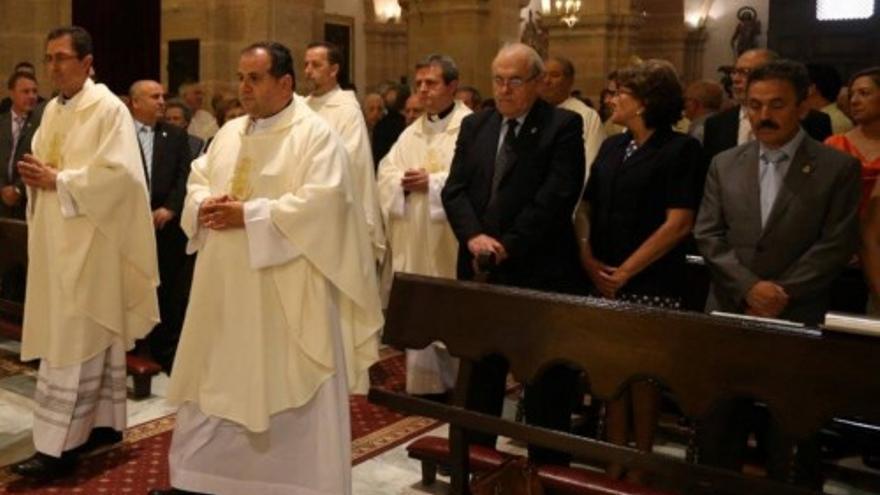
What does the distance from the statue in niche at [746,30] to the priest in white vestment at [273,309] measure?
55.2 ft

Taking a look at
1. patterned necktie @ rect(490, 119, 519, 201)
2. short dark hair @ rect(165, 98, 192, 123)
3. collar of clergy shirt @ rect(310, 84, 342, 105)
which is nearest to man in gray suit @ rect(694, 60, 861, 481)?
patterned necktie @ rect(490, 119, 519, 201)

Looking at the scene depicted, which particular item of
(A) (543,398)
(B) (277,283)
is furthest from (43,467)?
(A) (543,398)

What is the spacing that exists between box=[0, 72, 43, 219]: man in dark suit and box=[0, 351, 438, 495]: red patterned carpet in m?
2.42

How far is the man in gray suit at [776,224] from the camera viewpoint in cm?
382

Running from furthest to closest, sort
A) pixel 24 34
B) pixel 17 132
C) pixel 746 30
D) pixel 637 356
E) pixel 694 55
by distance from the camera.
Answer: pixel 694 55, pixel 746 30, pixel 24 34, pixel 17 132, pixel 637 356

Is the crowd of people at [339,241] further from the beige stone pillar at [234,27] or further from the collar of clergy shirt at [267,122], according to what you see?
the beige stone pillar at [234,27]

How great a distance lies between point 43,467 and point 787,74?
3391 mm

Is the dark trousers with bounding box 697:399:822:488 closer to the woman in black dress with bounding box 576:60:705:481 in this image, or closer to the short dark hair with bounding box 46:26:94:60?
the woman in black dress with bounding box 576:60:705:481

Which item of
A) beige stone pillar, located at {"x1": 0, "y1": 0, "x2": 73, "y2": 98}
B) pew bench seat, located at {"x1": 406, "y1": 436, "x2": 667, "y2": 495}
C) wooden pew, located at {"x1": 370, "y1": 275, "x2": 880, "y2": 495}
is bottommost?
pew bench seat, located at {"x1": 406, "y1": 436, "x2": 667, "y2": 495}

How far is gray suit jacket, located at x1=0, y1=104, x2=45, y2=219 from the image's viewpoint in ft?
22.3

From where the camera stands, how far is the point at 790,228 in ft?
12.6

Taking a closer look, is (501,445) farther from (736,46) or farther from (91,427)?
(736,46)

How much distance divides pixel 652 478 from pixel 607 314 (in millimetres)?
1155

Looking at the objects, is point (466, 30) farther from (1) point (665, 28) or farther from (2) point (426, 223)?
(1) point (665, 28)
